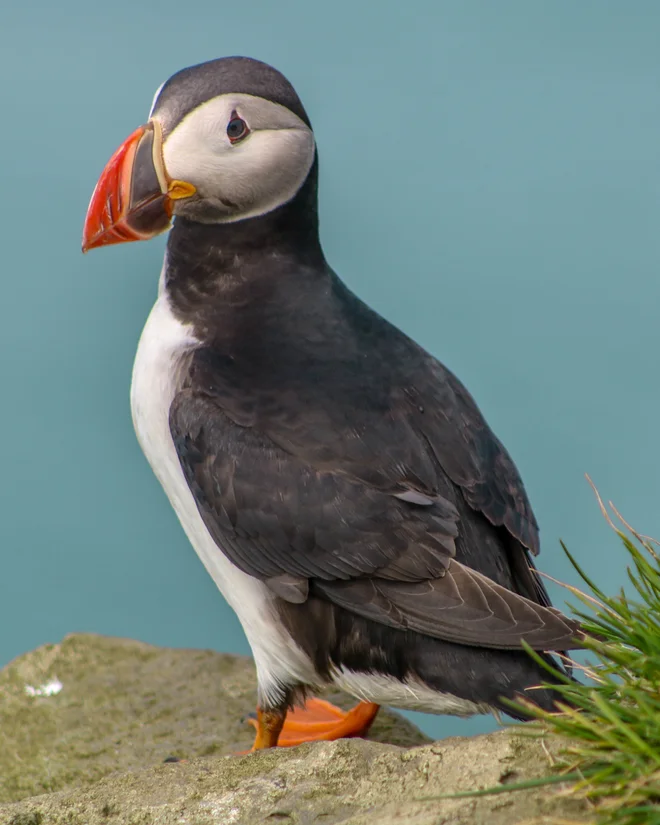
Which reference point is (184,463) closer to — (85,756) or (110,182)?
(110,182)

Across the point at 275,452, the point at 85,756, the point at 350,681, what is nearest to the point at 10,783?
the point at 85,756

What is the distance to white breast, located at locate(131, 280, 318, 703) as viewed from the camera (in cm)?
287

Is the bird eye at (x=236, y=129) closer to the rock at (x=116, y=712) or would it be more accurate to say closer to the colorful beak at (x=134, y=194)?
the colorful beak at (x=134, y=194)

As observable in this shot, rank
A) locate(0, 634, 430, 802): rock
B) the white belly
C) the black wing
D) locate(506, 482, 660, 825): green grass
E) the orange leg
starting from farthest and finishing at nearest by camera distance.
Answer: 1. locate(0, 634, 430, 802): rock
2. the orange leg
3. the white belly
4. the black wing
5. locate(506, 482, 660, 825): green grass

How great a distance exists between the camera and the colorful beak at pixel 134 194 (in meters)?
2.87

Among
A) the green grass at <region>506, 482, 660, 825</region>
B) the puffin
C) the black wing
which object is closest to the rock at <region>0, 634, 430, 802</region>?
the puffin

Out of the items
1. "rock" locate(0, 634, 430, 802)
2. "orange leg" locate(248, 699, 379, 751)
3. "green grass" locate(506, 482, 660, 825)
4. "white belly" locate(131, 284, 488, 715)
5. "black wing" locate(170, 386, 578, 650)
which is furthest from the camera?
"rock" locate(0, 634, 430, 802)

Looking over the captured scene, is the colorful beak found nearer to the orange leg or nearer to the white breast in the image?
the white breast

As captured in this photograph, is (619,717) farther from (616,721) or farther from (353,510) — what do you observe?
(353,510)

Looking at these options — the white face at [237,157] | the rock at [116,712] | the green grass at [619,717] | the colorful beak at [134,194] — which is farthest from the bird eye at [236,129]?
the rock at [116,712]

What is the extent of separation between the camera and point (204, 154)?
9.43ft

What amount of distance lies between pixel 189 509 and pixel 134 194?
2.57ft

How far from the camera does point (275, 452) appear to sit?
2.74 metres

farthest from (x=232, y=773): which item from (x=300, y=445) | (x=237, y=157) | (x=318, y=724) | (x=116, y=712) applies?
(x=116, y=712)
